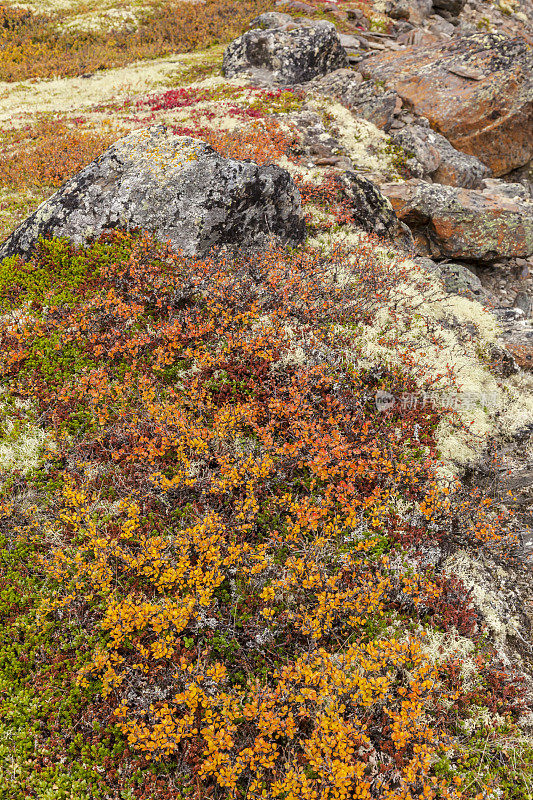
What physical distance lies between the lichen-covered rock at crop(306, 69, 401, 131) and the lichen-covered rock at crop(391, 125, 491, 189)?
2.23 metres

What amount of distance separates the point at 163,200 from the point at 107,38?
123ft

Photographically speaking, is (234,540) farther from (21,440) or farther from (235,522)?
(21,440)

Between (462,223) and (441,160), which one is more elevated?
(441,160)

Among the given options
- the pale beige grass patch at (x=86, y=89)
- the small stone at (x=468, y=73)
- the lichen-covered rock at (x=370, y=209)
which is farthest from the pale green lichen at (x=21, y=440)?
the small stone at (x=468, y=73)

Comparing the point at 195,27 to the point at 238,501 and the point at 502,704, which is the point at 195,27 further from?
the point at 502,704

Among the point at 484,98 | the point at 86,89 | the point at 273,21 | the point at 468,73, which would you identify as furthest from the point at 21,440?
the point at 273,21

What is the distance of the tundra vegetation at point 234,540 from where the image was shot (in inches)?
193

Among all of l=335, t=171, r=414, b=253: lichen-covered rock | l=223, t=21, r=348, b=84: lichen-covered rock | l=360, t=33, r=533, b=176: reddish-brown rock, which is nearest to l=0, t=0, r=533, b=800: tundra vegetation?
l=335, t=171, r=414, b=253: lichen-covered rock

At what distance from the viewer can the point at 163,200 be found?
10898 millimetres

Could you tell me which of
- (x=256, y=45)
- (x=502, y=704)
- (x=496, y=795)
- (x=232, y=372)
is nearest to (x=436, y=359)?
→ (x=232, y=372)

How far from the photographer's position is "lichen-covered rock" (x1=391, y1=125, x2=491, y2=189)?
18.2 metres

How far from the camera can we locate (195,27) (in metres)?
36.4

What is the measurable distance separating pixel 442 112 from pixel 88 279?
19.2 meters

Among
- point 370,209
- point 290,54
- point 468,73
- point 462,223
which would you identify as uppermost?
point 290,54
